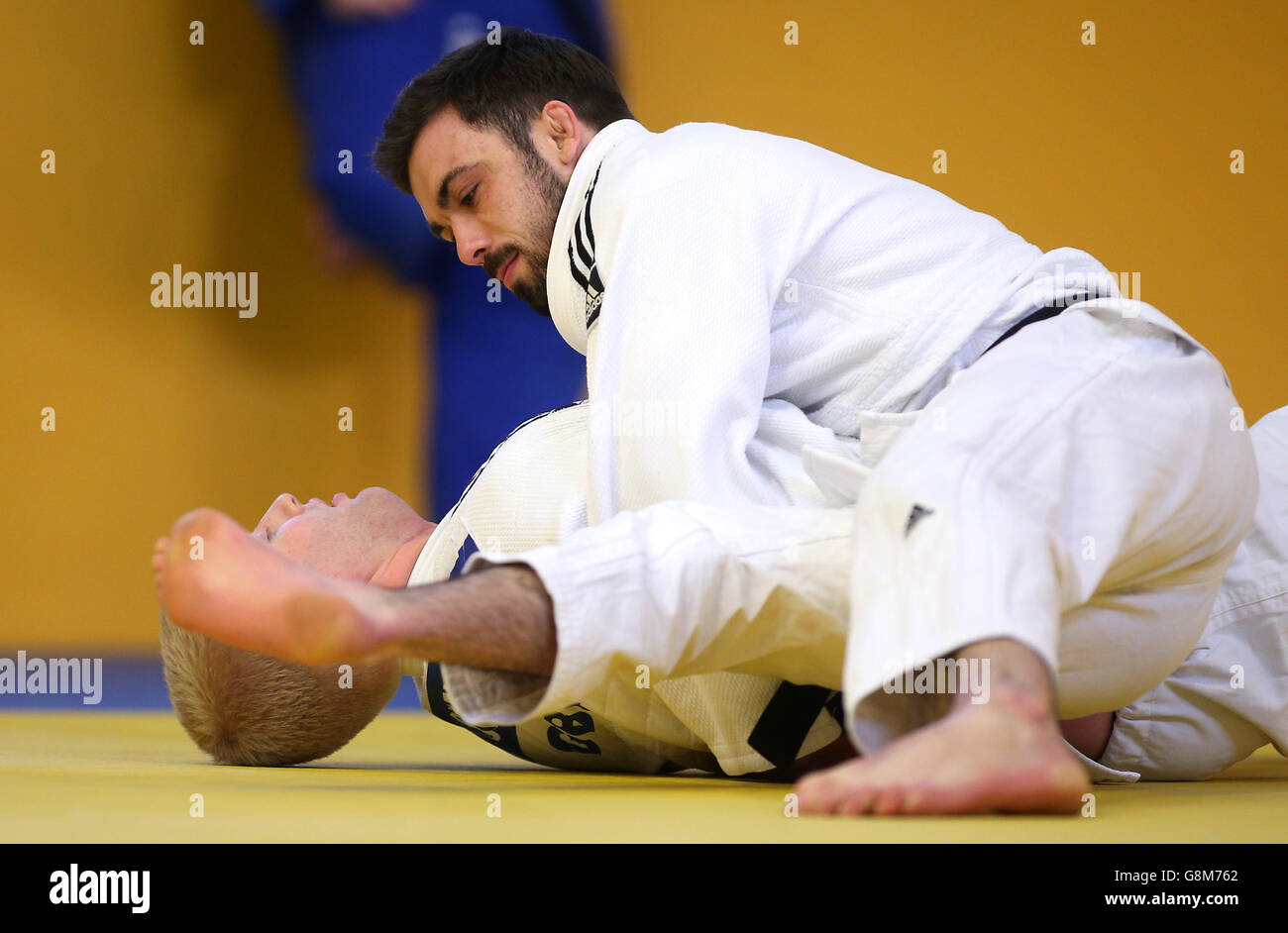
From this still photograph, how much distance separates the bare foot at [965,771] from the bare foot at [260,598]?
35 centimetres

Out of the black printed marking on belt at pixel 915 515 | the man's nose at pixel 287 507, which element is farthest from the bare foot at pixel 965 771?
the man's nose at pixel 287 507

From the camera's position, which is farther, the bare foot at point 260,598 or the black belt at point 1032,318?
the black belt at point 1032,318

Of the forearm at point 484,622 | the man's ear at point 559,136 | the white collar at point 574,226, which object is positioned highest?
the man's ear at point 559,136

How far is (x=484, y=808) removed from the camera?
3.74ft

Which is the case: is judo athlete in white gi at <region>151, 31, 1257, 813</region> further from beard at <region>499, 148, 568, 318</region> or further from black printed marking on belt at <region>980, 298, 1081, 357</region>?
beard at <region>499, 148, 568, 318</region>

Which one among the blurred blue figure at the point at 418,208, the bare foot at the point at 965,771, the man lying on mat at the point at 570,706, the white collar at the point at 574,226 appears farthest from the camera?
the blurred blue figure at the point at 418,208

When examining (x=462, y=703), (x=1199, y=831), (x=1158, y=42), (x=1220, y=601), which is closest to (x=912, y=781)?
(x=1199, y=831)

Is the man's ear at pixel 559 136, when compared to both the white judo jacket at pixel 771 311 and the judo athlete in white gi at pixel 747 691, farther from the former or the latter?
the judo athlete in white gi at pixel 747 691

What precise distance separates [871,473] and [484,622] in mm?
336

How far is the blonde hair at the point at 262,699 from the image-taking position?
1599mm

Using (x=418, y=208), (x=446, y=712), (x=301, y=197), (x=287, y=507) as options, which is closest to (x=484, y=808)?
(x=446, y=712)

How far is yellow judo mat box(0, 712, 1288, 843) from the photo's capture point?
932 mm

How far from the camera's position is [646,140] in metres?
1.66

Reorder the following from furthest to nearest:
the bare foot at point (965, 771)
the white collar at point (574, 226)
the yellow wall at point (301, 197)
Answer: the yellow wall at point (301, 197), the white collar at point (574, 226), the bare foot at point (965, 771)
